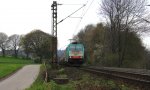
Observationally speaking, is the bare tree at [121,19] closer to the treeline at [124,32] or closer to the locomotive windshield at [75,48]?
the treeline at [124,32]

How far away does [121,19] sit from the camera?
6550 centimetres

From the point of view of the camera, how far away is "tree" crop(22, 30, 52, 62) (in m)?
133

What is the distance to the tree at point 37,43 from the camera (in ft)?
435

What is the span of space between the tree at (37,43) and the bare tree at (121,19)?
63.3 meters

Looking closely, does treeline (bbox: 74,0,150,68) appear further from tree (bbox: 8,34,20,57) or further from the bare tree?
tree (bbox: 8,34,20,57)

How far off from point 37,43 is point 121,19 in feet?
257

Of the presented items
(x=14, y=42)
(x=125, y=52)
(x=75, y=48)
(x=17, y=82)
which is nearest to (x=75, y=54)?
(x=75, y=48)

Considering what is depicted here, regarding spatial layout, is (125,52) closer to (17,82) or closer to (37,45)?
(17,82)

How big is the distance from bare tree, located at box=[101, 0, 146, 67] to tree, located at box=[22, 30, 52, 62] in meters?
63.3

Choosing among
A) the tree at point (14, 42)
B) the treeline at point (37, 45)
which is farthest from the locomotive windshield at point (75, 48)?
the tree at point (14, 42)

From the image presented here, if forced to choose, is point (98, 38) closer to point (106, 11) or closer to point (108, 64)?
point (106, 11)

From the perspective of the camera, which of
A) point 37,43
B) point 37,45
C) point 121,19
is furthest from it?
point 37,43

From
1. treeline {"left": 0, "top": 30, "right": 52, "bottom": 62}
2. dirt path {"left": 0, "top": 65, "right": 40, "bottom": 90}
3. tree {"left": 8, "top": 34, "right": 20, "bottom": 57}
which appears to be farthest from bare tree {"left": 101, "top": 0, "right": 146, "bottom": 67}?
tree {"left": 8, "top": 34, "right": 20, "bottom": 57}

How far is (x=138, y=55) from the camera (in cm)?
6538
